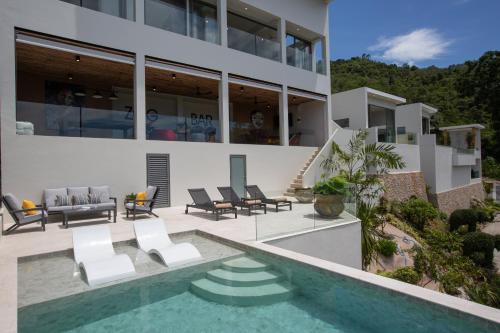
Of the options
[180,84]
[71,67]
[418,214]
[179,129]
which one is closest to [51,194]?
[179,129]

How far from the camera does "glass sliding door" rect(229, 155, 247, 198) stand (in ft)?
43.5

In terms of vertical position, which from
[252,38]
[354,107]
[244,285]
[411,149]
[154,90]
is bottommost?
[244,285]

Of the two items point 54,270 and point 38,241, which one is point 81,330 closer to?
point 54,270

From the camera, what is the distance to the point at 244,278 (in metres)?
4.95

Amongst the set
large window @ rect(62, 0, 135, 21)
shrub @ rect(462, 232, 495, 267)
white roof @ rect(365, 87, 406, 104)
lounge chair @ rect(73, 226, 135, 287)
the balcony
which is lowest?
shrub @ rect(462, 232, 495, 267)

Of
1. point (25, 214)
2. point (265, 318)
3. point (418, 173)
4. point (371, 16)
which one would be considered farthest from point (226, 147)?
point (371, 16)

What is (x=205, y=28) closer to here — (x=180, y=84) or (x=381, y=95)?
(x=180, y=84)

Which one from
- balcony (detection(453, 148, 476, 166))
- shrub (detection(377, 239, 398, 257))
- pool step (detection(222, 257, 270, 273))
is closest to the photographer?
pool step (detection(222, 257, 270, 273))

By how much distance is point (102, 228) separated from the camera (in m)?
6.29

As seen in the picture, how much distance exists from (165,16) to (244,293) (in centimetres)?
1086

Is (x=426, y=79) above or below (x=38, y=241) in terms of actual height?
above

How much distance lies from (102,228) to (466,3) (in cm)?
4471

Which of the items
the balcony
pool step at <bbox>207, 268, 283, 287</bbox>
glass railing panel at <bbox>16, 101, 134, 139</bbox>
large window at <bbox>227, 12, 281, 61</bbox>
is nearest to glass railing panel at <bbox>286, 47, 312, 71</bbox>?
large window at <bbox>227, 12, 281, 61</bbox>

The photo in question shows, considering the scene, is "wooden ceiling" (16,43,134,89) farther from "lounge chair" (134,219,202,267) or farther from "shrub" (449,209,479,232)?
"shrub" (449,209,479,232)
